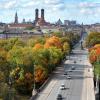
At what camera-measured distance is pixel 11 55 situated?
68.8m

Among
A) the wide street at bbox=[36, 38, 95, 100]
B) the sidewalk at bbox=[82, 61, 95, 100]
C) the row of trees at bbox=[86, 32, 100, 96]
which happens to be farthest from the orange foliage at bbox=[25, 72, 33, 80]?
the row of trees at bbox=[86, 32, 100, 96]

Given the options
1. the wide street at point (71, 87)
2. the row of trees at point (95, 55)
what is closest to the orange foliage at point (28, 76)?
the wide street at point (71, 87)

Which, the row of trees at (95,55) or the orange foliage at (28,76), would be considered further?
the row of trees at (95,55)

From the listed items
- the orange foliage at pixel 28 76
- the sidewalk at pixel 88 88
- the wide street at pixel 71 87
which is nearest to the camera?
the wide street at pixel 71 87

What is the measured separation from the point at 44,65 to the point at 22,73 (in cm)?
903

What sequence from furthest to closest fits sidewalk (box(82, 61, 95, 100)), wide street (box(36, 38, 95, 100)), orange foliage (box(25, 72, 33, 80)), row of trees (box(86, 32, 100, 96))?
row of trees (box(86, 32, 100, 96))
orange foliage (box(25, 72, 33, 80))
sidewalk (box(82, 61, 95, 100))
wide street (box(36, 38, 95, 100))

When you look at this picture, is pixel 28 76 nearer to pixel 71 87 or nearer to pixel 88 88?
pixel 71 87

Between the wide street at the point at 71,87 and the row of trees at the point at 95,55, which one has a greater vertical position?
the row of trees at the point at 95,55

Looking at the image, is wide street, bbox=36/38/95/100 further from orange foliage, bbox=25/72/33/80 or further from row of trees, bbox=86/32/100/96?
orange foliage, bbox=25/72/33/80

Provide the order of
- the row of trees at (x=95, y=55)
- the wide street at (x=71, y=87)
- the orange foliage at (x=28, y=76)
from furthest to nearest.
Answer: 1. the row of trees at (x=95, y=55)
2. the orange foliage at (x=28, y=76)
3. the wide street at (x=71, y=87)

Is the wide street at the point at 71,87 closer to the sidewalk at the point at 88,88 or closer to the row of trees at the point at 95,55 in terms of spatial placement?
the sidewalk at the point at 88,88

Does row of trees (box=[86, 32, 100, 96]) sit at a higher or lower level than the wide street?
higher

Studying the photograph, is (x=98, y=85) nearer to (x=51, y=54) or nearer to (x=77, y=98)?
(x=77, y=98)

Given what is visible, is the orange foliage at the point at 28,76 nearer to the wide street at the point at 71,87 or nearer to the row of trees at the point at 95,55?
the wide street at the point at 71,87
